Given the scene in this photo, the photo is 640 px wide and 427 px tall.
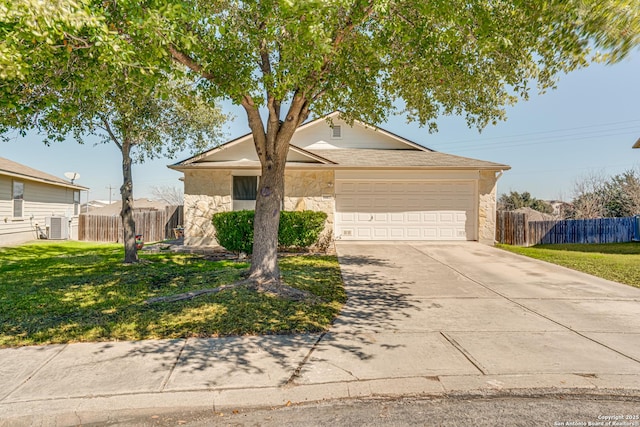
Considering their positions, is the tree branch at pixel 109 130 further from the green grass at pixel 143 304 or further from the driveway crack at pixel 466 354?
the driveway crack at pixel 466 354

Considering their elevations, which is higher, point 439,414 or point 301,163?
point 301,163

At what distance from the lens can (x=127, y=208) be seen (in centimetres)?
1072

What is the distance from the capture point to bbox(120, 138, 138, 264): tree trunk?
10.6 meters

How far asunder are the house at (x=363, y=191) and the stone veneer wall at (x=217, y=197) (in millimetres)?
36

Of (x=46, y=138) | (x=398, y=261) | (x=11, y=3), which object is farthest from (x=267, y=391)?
(x=46, y=138)

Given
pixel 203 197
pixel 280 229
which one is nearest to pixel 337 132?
pixel 280 229

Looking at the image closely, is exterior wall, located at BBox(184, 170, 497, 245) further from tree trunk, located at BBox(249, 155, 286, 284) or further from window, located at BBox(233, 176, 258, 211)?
tree trunk, located at BBox(249, 155, 286, 284)

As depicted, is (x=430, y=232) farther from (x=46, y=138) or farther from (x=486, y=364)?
(x=46, y=138)

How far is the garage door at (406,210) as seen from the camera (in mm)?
14320

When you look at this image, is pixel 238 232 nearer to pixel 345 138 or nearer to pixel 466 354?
pixel 345 138

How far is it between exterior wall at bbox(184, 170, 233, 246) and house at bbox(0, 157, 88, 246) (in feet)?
28.2

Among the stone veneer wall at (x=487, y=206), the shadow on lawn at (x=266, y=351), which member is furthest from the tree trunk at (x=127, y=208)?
the stone veneer wall at (x=487, y=206)

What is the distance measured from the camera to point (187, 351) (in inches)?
168

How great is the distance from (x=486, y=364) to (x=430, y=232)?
10840 mm
